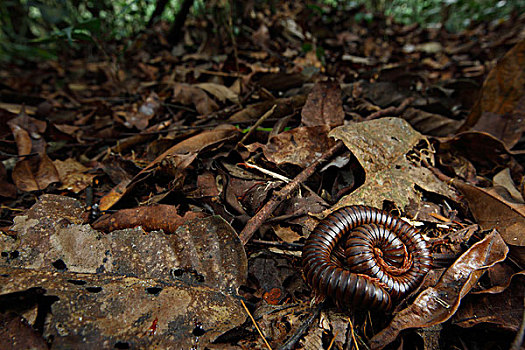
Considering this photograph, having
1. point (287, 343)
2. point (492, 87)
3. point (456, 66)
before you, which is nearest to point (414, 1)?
point (456, 66)

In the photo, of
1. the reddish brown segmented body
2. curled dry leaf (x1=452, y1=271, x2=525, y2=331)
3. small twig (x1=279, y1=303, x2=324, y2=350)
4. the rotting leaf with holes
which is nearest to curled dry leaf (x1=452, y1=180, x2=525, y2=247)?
the rotting leaf with holes

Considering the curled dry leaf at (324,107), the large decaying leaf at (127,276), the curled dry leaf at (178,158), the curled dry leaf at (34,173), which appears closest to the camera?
the large decaying leaf at (127,276)

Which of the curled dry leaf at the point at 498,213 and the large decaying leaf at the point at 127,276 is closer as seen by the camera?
the large decaying leaf at the point at 127,276

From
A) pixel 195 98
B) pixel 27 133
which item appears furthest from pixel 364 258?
pixel 27 133

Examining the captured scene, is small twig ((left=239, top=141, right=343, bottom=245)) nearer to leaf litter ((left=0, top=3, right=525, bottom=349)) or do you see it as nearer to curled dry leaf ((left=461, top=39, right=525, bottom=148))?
leaf litter ((left=0, top=3, right=525, bottom=349))

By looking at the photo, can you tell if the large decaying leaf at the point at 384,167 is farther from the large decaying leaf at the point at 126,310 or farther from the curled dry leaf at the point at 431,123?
the large decaying leaf at the point at 126,310

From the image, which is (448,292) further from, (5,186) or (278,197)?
(5,186)

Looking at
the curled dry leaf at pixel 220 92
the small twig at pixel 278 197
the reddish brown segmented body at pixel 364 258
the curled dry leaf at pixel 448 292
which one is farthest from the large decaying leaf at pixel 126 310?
the curled dry leaf at pixel 220 92
